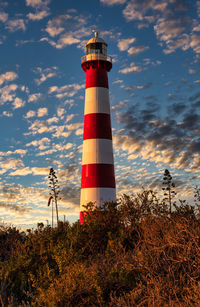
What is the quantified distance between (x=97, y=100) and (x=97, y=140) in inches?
119

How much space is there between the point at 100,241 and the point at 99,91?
14.4 m

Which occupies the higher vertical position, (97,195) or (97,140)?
(97,140)

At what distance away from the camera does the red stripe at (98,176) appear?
21219 millimetres

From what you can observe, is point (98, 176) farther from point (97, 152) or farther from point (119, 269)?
point (119, 269)

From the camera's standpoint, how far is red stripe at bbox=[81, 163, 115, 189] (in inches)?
835

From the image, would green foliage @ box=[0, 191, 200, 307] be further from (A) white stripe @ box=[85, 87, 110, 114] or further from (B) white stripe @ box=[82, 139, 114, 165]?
(A) white stripe @ box=[85, 87, 110, 114]

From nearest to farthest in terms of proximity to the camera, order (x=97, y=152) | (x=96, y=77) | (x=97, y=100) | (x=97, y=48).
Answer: (x=97, y=152) < (x=97, y=100) < (x=96, y=77) < (x=97, y=48)

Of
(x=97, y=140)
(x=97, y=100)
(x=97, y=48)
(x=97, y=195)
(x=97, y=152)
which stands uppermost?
(x=97, y=48)

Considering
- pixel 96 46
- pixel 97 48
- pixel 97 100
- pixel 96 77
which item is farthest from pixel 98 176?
pixel 96 46

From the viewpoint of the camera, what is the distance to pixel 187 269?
722 cm

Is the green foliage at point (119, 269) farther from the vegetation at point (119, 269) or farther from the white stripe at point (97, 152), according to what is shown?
the white stripe at point (97, 152)

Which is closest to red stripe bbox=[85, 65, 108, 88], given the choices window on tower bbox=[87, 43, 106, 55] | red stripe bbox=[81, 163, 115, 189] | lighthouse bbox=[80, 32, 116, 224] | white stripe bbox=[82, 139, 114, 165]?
lighthouse bbox=[80, 32, 116, 224]

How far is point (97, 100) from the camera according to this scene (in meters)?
22.9

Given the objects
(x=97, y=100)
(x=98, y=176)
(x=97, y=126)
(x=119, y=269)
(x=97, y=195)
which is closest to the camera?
(x=119, y=269)
